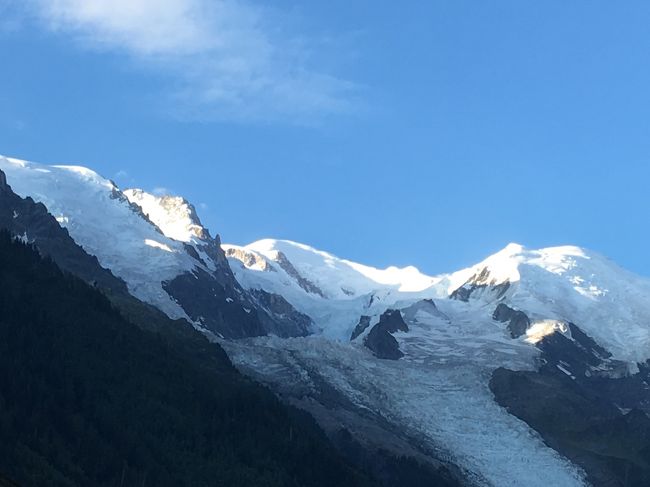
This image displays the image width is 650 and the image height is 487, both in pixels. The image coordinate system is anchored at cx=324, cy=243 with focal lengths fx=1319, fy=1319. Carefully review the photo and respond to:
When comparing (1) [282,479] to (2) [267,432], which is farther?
(2) [267,432]

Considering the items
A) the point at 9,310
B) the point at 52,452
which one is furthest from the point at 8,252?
the point at 52,452

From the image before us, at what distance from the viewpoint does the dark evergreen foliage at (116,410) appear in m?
141

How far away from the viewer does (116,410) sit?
158250 millimetres

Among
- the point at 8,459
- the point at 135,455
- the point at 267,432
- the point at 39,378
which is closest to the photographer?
the point at 8,459

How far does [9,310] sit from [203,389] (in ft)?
91.2

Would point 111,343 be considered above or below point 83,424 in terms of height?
above

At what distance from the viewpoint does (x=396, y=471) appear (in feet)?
646

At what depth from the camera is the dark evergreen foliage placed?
141 metres

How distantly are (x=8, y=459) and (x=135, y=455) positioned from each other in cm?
2190

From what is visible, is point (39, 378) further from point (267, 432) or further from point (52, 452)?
point (267, 432)

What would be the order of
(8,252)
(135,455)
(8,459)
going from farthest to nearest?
(8,252), (135,455), (8,459)

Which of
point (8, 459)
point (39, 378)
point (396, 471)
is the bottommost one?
point (8, 459)

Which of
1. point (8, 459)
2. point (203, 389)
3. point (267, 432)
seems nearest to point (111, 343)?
point (203, 389)

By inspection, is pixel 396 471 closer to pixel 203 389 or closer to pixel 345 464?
pixel 345 464
